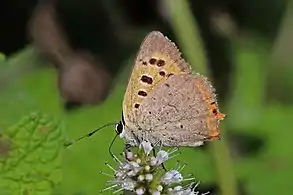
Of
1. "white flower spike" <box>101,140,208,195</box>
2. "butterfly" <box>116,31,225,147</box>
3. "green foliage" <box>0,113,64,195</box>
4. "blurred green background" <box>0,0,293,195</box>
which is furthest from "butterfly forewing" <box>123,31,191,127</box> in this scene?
"blurred green background" <box>0,0,293,195</box>

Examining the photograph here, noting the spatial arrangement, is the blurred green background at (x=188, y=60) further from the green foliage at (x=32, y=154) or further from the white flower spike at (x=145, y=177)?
the white flower spike at (x=145, y=177)

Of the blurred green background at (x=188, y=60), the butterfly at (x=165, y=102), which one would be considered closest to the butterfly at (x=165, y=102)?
the butterfly at (x=165, y=102)

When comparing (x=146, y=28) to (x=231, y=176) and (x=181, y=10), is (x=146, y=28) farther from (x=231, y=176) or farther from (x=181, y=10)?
(x=231, y=176)

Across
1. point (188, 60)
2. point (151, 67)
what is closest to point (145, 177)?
point (151, 67)

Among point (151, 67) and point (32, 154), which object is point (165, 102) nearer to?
point (151, 67)

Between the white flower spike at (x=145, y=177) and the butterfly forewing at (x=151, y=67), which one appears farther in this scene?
the butterfly forewing at (x=151, y=67)

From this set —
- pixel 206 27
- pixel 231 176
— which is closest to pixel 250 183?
pixel 231 176
